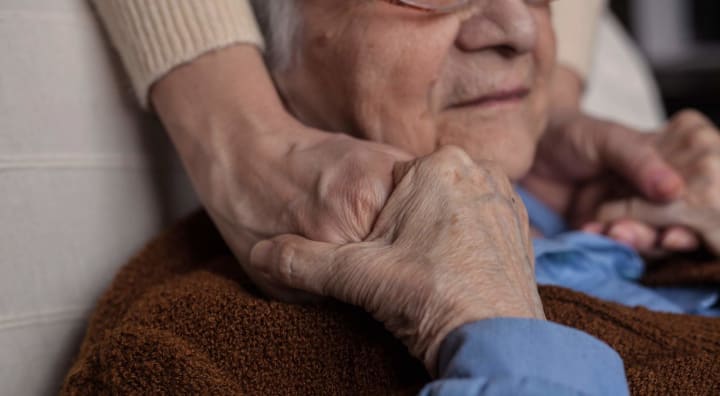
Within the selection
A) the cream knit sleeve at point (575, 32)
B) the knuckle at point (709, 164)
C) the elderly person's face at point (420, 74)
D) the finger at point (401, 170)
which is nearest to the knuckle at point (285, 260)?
the finger at point (401, 170)

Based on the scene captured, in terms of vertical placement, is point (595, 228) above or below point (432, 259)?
below

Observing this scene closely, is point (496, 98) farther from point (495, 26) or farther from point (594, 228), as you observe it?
point (594, 228)

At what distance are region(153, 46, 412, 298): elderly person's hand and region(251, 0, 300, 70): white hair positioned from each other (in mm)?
44

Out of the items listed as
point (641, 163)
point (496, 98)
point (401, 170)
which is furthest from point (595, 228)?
point (401, 170)

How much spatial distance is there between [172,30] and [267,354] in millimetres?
413

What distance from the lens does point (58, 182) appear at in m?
1.03

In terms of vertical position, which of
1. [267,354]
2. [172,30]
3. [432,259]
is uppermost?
[172,30]

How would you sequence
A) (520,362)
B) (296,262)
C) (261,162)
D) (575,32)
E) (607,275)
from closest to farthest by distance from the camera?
1. (520,362)
2. (296,262)
3. (261,162)
4. (607,275)
5. (575,32)

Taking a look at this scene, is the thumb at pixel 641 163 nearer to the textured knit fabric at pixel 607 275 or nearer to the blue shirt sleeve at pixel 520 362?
the textured knit fabric at pixel 607 275

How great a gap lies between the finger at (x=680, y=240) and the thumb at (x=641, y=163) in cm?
5

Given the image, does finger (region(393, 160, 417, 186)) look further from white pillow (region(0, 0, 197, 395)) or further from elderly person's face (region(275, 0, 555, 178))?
white pillow (region(0, 0, 197, 395))

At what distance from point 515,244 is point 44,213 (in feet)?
1.81

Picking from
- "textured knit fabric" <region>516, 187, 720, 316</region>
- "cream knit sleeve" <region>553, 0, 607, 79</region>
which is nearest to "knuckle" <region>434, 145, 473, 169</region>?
"textured knit fabric" <region>516, 187, 720, 316</region>

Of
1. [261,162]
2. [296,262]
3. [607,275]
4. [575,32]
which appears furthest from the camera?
[575,32]
